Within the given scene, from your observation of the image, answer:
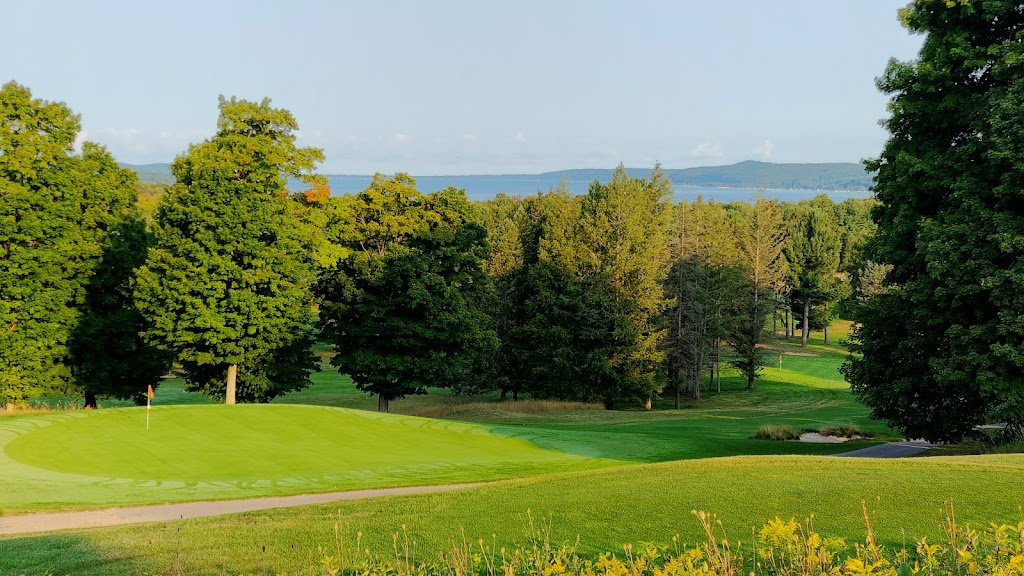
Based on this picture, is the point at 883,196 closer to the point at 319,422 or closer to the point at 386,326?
the point at 319,422

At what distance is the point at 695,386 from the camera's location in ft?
Result: 175

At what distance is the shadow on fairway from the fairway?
5.34 meters

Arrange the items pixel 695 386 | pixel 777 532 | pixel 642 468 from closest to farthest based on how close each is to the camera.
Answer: pixel 777 532 → pixel 642 468 → pixel 695 386

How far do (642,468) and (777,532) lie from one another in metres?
A: 9.68

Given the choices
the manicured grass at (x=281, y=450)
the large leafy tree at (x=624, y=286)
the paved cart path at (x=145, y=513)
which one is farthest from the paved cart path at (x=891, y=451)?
the large leafy tree at (x=624, y=286)

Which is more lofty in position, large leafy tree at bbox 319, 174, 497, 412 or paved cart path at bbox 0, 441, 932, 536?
large leafy tree at bbox 319, 174, 497, 412

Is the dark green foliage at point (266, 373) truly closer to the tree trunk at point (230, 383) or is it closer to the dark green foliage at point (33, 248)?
the tree trunk at point (230, 383)

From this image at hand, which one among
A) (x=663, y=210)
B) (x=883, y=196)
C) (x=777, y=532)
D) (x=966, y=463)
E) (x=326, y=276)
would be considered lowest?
(x=966, y=463)

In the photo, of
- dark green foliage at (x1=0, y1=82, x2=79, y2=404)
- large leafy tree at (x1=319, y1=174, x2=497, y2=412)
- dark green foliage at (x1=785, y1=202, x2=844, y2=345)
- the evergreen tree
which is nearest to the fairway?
large leafy tree at (x1=319, y1=174, x2=497, y2=412)

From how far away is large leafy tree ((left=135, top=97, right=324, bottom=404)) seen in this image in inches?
1144

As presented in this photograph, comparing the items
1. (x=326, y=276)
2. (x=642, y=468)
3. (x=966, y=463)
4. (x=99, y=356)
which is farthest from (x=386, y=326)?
(x=966, y=463)

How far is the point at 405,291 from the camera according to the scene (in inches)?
1330

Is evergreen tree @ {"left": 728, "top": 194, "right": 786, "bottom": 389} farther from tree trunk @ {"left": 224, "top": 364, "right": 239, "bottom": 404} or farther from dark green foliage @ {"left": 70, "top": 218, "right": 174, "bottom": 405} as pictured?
dark green foliage @ {"left": 70, "top": 218, "right": 174, "bottom": 405}

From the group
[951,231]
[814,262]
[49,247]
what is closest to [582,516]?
[951,231]
